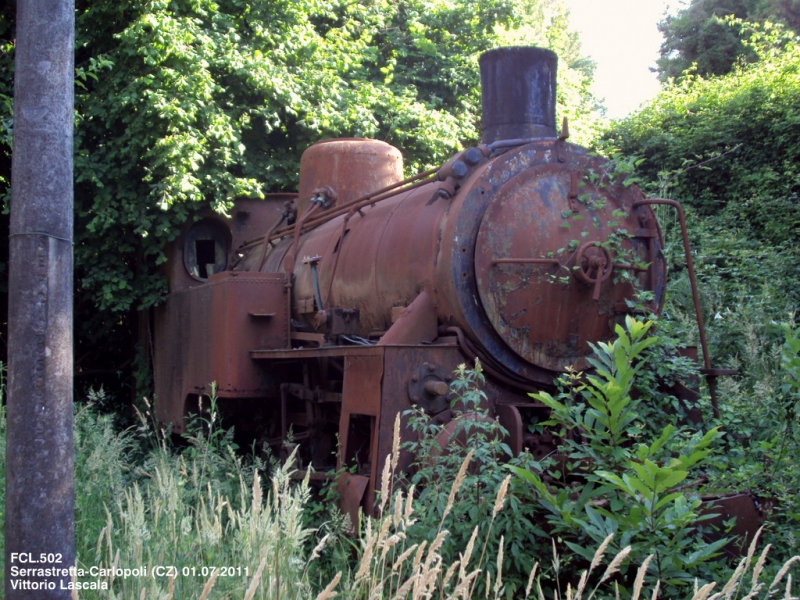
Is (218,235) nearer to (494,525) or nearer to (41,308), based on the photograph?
(494,525)

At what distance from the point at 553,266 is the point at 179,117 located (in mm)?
4992

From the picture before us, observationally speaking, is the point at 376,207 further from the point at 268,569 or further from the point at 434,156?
the point at 434,156

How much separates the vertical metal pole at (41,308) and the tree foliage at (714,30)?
61.5 ft

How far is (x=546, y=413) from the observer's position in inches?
190

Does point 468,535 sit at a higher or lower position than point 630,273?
lower

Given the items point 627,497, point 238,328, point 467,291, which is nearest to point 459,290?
point 467,291

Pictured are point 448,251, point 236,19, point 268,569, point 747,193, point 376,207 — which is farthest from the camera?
point 747,193

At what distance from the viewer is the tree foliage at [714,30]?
771 inches

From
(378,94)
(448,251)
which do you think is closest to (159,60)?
(378,94)

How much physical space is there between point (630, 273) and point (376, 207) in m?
2.04

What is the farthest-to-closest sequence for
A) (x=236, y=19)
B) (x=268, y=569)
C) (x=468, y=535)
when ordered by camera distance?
(x=236, y=19) < (x=468, y=535) < (x=268, y=569)

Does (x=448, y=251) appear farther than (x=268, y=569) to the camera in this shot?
Yes

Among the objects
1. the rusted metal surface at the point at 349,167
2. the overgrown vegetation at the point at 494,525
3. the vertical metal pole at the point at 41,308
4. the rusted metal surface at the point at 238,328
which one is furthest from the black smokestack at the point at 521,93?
the vertical metal pole at the point at 41,308

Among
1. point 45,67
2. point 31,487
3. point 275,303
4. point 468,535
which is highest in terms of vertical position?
point 45,67
